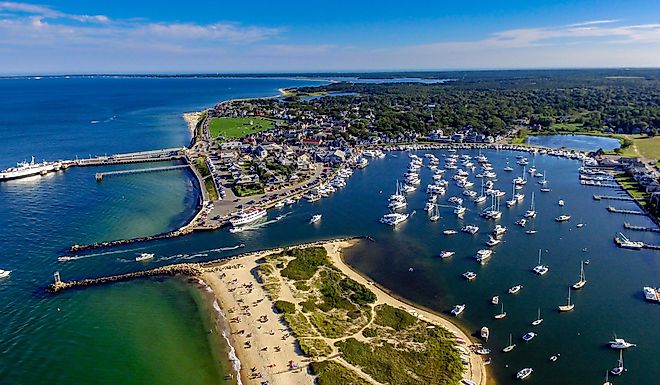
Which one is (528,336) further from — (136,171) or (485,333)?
(136,171)

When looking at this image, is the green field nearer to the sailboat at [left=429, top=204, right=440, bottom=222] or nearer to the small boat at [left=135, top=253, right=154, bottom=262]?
the sailboat at [left=429, top=204, right=440, bottom=222]

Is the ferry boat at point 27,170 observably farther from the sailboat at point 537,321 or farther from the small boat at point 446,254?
the sailboat at point 537,321

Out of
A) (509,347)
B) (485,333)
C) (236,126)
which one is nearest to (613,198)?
(485,333)

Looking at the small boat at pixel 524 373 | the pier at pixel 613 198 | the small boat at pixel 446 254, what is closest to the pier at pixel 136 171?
the small boat at pixel 446 254

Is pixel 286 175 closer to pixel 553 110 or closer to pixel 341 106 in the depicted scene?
pixel 341 106

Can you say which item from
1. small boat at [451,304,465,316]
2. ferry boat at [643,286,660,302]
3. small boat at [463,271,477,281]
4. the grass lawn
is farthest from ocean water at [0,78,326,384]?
the grass lawn

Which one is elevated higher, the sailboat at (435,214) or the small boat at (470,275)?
the sailboat at (435,214)

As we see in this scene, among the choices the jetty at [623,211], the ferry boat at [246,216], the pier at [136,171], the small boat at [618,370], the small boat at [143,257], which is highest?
the ferry boat at [246,216]
